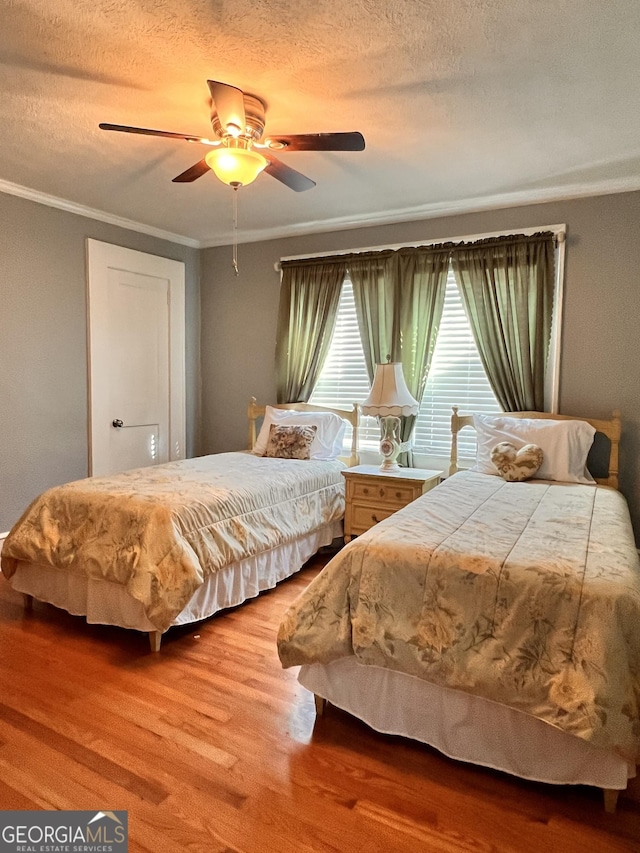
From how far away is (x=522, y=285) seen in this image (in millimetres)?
3666

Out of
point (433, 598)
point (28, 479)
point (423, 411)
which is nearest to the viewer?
point (433, 598)

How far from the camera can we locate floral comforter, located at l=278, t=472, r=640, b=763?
5.03 ft

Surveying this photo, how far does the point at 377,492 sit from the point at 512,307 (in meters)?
1.60

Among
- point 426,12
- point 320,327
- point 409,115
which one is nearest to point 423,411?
point 320,327

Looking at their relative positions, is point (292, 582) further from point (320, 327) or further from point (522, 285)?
point (522, 285)

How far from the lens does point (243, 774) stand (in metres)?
1.76

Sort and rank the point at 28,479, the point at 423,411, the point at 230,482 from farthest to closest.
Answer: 1. the point at 423,411
2. the point at 28,479
3. the point at 230,482

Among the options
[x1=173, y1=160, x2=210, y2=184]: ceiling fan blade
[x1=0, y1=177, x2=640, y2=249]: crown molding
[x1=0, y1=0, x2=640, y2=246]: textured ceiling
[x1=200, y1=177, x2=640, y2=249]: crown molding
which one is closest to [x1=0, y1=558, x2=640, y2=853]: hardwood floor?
[x1=173, y1=160, x2=210, y2=184]: ceiling fan blade

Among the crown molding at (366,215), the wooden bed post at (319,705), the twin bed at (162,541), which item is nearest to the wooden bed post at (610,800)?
the wooden bed post at (319,705)

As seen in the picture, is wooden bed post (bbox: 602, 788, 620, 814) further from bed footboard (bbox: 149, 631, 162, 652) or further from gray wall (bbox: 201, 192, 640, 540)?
gray wall (bbox: 201, 192, 640, 540)

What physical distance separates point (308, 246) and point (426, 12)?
2.80m

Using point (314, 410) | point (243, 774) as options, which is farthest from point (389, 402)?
point (243, 774)

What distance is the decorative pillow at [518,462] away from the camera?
323 cm

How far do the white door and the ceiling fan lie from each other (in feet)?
6.59
